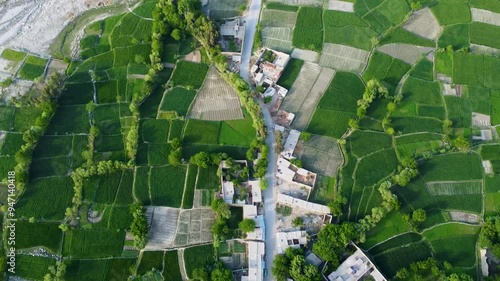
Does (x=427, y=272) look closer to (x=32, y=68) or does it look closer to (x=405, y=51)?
(x=405, y=51)

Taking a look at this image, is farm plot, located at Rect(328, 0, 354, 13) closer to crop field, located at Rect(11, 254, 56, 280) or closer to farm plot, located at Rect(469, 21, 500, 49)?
farm plot, located at Rect(469, 21, 500, 49)

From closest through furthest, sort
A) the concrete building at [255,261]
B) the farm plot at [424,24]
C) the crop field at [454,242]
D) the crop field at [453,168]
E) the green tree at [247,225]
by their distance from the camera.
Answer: the concrete building at [255,261] → the green tree at [247,225] → the crop field at [454,242] → the crop field at [453,168] → the farm plot at [424,24]

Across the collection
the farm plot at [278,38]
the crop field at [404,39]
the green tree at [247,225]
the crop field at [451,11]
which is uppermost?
the crop field at [451,11]

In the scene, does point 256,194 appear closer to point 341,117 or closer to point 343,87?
point 341,117

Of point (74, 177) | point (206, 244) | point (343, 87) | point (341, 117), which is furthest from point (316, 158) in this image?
point (74, 177)

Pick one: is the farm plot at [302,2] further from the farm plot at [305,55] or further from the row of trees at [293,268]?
the row of trees at [293,268]

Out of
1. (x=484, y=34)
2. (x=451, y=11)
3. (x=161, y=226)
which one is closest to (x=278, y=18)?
(x=451, y=11)

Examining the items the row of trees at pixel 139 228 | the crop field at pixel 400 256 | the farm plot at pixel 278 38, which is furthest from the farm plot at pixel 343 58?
the row of trees at pixel 139 228

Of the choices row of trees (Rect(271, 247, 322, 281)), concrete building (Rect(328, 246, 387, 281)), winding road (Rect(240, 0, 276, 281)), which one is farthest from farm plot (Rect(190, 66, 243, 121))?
concrete building (Rect(328, 246, 387, 281))

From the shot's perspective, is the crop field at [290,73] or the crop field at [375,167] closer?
the crop field at [375,167]
